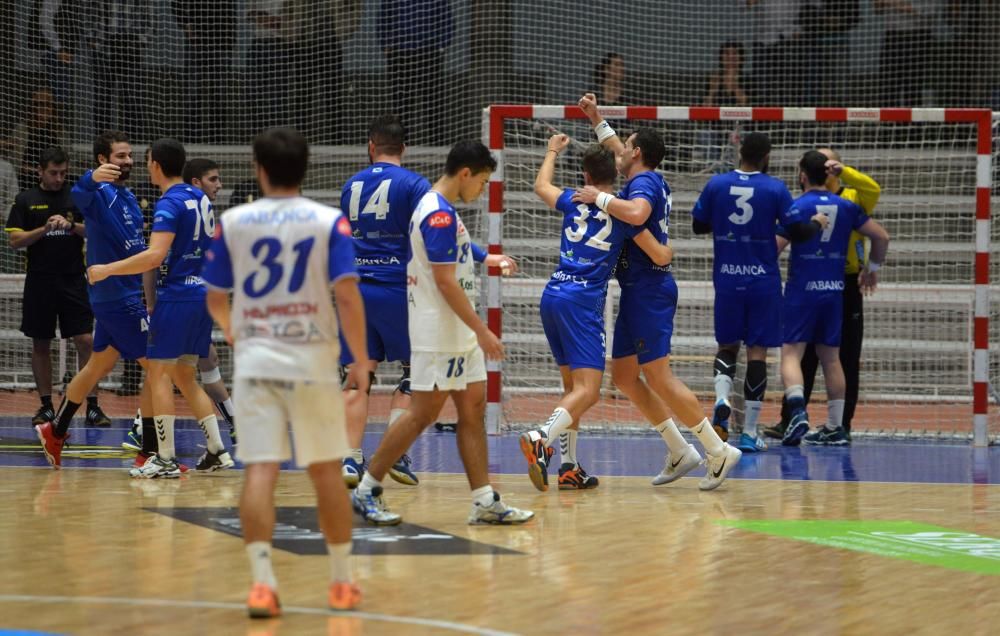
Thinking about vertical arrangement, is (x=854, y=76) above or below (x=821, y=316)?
above

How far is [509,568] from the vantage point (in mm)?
6004

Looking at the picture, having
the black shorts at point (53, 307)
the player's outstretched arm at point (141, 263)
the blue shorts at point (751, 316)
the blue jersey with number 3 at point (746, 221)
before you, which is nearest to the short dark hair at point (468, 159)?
the player's outstretched arm at point (141, 263)

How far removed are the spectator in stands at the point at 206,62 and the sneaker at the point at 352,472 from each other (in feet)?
29.9

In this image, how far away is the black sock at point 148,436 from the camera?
9.11m

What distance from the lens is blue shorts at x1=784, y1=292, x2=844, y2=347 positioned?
11.3 m

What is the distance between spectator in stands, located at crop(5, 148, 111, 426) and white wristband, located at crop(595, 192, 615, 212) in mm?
5346

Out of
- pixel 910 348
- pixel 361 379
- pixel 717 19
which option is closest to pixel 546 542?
pixel 361 379

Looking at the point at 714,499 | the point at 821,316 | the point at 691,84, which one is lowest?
the point at 714,499

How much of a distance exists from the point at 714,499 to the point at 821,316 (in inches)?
138

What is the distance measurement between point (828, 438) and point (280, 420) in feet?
24.2

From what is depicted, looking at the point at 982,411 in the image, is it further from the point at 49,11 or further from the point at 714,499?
the point at 49,11

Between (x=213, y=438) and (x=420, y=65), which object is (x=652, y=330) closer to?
(x=213, y=438)

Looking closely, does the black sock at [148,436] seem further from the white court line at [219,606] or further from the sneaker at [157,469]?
the white court line at [219,606]

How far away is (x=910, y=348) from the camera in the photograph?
1432cm
